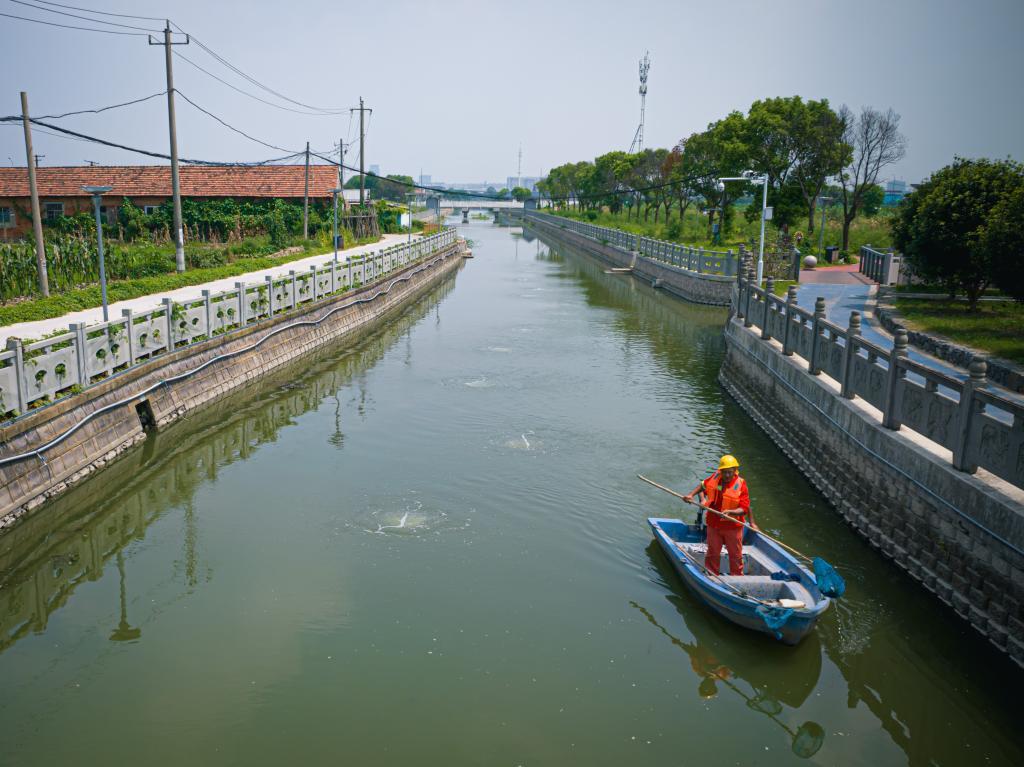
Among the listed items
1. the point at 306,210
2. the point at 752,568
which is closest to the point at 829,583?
the point at 752,568

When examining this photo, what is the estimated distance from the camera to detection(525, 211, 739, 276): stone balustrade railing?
115 feet

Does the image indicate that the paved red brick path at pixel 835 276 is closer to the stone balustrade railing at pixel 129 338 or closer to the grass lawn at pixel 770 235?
the grass lawn at pixel 770 235

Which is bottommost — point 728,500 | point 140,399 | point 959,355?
point 140,399

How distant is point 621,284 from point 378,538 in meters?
34.4

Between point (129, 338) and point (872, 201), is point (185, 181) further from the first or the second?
point (872, 201)

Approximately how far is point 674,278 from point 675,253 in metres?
1.74

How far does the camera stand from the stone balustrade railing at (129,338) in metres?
Answer: 11.6

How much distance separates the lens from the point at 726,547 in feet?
31.3

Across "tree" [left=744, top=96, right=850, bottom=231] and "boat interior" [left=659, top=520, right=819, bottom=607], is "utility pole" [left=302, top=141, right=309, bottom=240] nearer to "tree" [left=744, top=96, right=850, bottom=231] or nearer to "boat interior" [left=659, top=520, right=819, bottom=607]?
"tree" [left=744, top=96, right=850, bottom=231]

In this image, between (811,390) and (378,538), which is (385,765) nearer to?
(378,538)

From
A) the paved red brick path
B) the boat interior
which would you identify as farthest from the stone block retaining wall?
the paved red brick path

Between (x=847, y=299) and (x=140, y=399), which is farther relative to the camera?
(x=847, y=299)

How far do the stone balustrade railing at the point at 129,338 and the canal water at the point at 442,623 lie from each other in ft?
5.54

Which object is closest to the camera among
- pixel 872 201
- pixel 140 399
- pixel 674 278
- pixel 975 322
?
pixel 140 399
